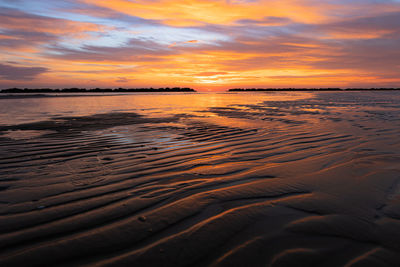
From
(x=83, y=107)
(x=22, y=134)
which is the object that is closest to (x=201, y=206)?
(x=22, y=134)

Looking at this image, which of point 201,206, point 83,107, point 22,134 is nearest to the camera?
point 201,206

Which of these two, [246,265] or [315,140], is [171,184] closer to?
[246,265]

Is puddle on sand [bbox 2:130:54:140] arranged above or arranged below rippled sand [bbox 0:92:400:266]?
above

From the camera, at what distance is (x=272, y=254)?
2109 mm

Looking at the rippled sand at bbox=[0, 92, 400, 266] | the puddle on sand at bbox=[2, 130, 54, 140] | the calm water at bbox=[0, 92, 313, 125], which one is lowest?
the rippled sand at bbox=[0, 92, 400, 266]

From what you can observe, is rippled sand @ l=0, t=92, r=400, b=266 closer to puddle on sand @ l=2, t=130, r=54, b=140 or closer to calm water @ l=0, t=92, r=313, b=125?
puddle on sand @ l=2, t=130, r=54, b=140

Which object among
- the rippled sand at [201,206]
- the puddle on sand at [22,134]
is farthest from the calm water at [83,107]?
the rippled sand at [201,206]

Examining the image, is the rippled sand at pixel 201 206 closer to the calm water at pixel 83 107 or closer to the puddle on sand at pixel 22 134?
the puddle on sand at pixel 22 134

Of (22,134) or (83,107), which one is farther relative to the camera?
(83,107)

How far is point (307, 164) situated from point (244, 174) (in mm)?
1425

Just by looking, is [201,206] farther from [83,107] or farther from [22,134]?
[83,107]

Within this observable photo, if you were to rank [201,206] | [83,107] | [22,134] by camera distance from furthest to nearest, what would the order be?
[83,107] → [22,134] → [201,206]

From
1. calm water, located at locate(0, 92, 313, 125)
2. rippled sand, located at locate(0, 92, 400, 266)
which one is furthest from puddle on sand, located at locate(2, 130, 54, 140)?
calm water, located at locate(0, 92, 313, 125)

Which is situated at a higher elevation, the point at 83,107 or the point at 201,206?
the point at 83,107
